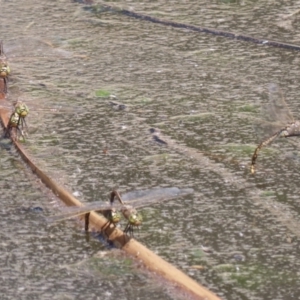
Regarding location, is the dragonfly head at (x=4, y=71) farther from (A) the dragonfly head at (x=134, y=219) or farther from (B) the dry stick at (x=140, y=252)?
(A) the dragonfly head at (x=134, y=219)

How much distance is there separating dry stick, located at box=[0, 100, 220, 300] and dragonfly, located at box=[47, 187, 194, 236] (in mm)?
29

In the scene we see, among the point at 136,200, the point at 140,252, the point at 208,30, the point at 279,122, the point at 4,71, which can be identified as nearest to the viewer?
the point at 140,252

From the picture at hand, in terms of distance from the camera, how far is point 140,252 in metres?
2.37

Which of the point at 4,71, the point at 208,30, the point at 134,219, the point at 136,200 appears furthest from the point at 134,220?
the point at 208,30

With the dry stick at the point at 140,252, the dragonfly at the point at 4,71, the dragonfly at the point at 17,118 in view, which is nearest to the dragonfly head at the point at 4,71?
the dragonfly at the point at 4,71

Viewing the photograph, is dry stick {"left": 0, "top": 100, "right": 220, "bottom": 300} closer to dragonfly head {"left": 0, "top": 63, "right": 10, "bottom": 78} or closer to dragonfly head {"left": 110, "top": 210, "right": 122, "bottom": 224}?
dragonfly head {"left": 110, "top": 210, "right": 122, "bottom": 224}

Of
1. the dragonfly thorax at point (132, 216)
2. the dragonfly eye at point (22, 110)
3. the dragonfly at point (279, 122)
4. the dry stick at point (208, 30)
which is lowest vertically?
the dry stick at point (208, 30)

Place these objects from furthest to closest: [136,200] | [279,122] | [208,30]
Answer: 1. [208,30]
2. [279,122]
3. [136,200]

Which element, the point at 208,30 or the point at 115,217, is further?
the point at 208,30

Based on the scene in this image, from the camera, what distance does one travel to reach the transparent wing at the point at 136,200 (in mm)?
2455

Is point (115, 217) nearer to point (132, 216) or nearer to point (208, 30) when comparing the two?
point (132, 216)

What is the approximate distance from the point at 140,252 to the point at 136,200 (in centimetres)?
19

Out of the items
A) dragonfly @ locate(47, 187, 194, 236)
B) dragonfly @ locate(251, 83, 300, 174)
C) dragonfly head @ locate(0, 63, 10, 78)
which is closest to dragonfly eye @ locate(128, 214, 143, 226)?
dragonfly @ locate(47, 187, 194, 236)

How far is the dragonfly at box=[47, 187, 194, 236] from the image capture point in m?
2.43
